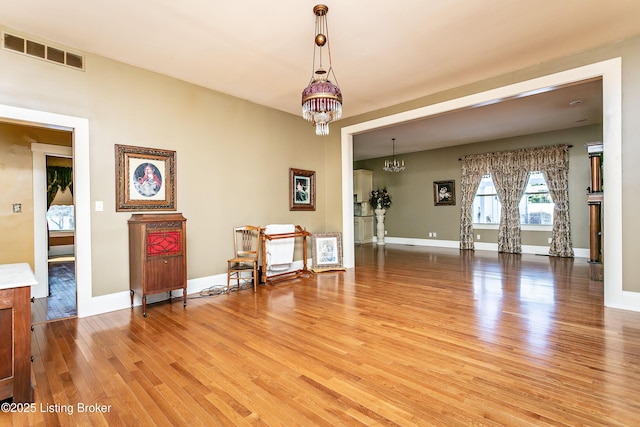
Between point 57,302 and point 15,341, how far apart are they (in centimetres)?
277

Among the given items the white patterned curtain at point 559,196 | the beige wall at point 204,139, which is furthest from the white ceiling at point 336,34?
the white patterned curtain at point 559,196

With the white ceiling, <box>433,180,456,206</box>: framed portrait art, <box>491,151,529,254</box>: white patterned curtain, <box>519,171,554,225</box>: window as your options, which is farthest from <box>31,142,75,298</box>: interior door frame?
<box>519,171,554,225</box>: window

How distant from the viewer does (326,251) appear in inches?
231

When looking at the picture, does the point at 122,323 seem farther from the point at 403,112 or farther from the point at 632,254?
the point at 632,254

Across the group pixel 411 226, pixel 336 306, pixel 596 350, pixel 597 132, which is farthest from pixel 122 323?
pixel 597 132

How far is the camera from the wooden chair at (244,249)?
15.0ft

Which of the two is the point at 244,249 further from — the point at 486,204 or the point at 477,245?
the point at 486,204

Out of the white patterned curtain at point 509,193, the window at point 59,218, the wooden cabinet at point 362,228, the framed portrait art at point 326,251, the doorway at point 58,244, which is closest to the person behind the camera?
the doorway at point 58,244

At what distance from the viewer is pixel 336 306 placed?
3.65m

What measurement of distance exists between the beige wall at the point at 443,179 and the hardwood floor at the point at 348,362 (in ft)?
13.3

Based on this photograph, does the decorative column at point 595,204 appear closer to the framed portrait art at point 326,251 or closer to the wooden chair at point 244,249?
the framed portrait art at point 326,251

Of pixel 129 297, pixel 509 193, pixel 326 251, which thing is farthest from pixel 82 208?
pixel 509 193

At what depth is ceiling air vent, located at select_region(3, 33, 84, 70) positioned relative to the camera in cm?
306

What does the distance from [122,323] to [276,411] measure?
2348 millimetres
